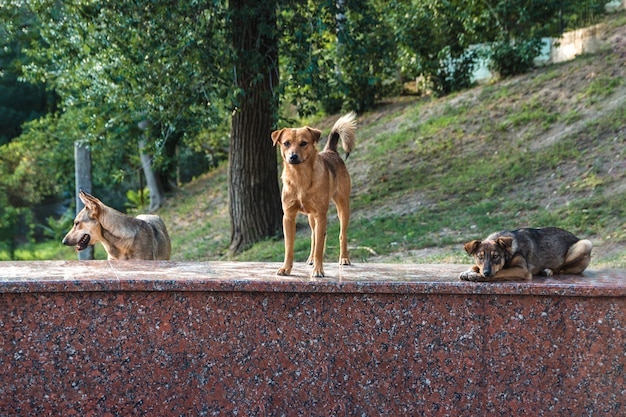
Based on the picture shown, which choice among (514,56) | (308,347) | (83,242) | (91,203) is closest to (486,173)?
(514,56)

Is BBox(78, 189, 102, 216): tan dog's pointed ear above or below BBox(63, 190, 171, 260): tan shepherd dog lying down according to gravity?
above

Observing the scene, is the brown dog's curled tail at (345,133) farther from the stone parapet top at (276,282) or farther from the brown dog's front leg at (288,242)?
the stone parapet top at (276,282)

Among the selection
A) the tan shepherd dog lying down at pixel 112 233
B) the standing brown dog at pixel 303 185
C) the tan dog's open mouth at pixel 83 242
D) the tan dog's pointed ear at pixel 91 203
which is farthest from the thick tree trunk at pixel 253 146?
the standing brown dog at pixel 303 185

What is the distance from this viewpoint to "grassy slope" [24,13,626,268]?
12.5m

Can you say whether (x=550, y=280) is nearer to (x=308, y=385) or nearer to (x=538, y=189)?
(x=308, y=385)

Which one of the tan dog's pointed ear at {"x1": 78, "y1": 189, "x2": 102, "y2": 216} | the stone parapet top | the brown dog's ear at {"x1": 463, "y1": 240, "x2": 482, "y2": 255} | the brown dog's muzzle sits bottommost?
the stone parapet top

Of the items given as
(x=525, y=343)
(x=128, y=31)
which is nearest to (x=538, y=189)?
(x=128, y=31)

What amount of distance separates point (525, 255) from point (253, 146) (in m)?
8.80

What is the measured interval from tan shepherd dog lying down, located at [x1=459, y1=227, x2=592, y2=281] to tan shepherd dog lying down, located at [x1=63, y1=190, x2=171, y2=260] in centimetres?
368

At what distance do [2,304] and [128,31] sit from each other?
8132mm

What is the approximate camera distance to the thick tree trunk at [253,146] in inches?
504

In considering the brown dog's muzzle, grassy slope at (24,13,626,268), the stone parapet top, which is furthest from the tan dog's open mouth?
grassy slope at (24,13,626,268)

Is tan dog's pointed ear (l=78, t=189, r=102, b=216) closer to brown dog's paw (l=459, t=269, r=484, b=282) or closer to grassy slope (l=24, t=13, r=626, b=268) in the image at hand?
brown dog's paw (l=459, t=269, r=484, b=282)

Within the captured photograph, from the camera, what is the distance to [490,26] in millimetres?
20781
